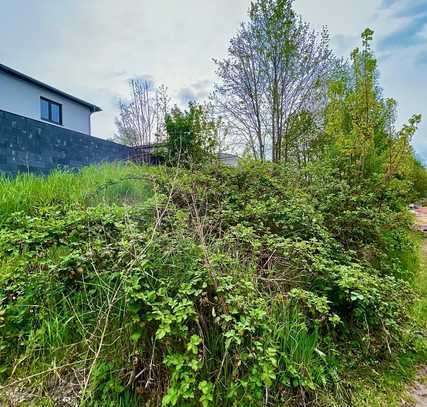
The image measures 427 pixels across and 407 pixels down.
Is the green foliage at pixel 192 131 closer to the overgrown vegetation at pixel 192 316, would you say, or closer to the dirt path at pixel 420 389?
the overgrown vegetation at pixel 192 316

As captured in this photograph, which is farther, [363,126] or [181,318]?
[363,126]

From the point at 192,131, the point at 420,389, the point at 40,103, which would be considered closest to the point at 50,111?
the point at 40,103

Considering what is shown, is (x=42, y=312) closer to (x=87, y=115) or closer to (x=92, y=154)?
(x=92, y=154)

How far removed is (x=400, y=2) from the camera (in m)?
4.43

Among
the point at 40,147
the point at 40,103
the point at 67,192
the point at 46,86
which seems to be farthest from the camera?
the point at 40,103

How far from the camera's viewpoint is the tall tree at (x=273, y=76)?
845 cm

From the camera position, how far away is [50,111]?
11.7 meters

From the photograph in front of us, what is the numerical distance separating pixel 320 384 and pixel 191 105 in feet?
31.0

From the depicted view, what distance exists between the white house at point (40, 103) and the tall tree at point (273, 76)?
7.12 m

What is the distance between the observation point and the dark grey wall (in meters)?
6.01

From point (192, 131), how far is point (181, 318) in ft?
26.8

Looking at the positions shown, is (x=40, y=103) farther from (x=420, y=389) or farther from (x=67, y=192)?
(x=420, y=389)

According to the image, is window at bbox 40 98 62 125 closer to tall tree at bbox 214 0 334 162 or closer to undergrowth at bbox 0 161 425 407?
tall tree at bbox 214 0 334 162

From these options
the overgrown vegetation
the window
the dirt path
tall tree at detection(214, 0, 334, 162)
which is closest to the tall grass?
the overgrown vegetation
